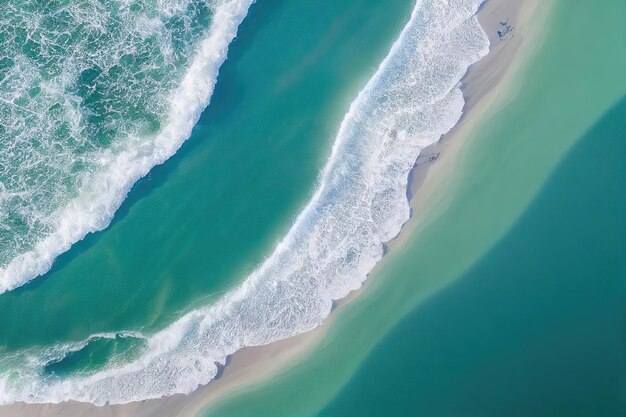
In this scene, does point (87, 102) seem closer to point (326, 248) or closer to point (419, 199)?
point (326, 248)

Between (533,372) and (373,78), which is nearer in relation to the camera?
(533,372)

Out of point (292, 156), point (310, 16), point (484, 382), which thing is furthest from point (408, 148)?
point (484, 382)

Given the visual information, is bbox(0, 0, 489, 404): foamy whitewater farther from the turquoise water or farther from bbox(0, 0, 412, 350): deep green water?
bbox(0, 0, 412, 350): deep green water

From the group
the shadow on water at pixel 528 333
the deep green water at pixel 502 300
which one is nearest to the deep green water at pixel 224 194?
the deep green water at pixel 502 300

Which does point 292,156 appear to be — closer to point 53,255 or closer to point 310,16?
point 310,16

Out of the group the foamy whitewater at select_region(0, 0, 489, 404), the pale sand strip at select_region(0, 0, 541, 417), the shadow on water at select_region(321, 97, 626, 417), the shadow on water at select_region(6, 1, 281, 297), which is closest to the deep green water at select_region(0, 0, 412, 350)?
the shadow on water at select_region(6, 1, 281, 297)

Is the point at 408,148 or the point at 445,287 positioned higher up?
the point at 408,148
